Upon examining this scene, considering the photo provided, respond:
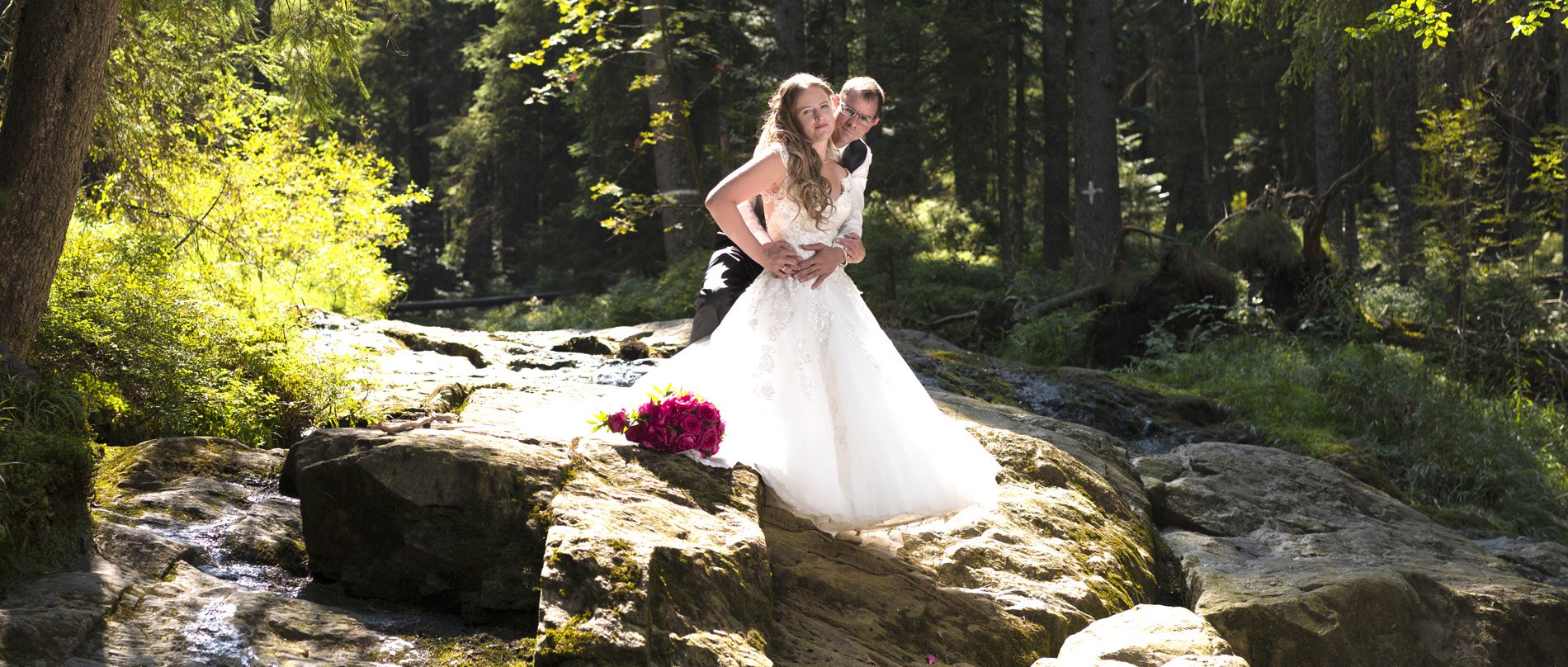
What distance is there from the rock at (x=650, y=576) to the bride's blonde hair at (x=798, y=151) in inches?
54.6

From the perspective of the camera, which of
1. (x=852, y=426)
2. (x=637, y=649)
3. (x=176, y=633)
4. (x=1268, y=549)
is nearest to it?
(x=637, y=649)

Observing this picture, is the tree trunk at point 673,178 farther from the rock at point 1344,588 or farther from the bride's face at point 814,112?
the bride's face at point 814,112

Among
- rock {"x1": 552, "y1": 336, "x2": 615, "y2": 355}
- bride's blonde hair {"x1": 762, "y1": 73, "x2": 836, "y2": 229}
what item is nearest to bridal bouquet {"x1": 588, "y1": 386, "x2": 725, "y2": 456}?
bride's blonde hair {"x1": 762, "y1": 73, "x2": 836, "y2": 229}

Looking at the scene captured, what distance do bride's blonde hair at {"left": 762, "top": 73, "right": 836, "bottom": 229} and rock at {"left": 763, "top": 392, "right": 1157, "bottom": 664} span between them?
54.9 inches

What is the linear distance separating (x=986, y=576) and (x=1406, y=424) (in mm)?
6703

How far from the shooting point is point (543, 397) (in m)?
5.68

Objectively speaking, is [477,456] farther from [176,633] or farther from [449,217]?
[449,217]

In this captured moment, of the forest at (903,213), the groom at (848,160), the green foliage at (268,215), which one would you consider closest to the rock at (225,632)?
the forest at (903,213)

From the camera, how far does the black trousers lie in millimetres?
5254

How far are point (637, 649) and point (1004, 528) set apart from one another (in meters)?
2.49

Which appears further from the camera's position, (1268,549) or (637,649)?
(1268,549)

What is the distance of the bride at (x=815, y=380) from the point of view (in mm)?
4012

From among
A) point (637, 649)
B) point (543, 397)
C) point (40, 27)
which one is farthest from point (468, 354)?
point (637, 649)

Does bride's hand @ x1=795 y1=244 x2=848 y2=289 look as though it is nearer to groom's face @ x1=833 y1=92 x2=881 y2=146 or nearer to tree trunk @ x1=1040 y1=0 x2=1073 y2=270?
groom's face @ x1=833 y1=92 x2=881 y2=146
